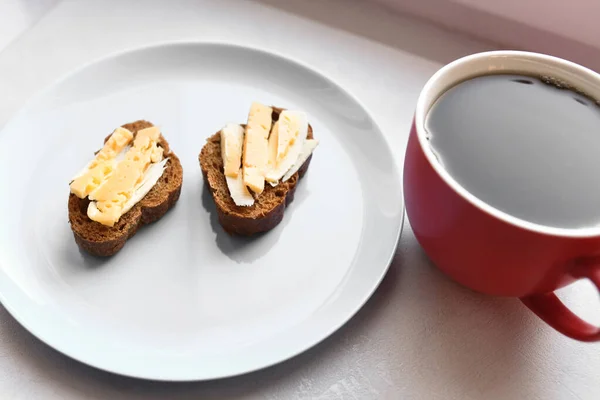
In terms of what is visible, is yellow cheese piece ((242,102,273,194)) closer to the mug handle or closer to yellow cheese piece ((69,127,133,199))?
yellow cheese piece ((69,127,133,199))

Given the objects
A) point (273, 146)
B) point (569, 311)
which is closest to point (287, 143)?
point (273, 146)

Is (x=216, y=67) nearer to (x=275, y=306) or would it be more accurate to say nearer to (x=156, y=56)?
(x=156, y=56)

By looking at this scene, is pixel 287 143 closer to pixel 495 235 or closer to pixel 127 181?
pixel 127 181

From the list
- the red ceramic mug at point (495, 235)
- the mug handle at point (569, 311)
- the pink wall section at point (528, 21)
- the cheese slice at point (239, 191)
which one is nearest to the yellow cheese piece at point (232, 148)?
the cheese slice at point (239, 191)

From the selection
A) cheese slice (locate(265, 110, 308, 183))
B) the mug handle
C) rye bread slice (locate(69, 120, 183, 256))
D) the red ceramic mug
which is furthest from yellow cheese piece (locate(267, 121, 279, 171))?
the mug handle

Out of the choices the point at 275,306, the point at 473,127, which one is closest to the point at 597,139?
the point at 473,127

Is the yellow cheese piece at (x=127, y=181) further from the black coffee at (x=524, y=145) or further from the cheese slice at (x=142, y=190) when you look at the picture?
the black coffee at (x=524, y=145)

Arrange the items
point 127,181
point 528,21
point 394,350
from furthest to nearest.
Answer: point 528,21
point 127,181
point 394,350
